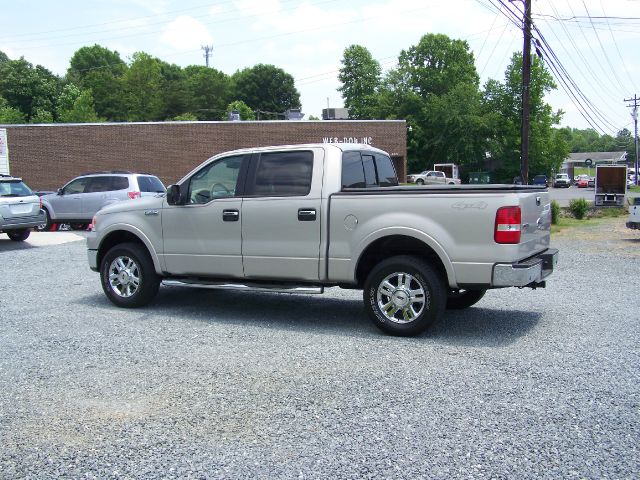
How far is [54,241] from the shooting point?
16.8 m

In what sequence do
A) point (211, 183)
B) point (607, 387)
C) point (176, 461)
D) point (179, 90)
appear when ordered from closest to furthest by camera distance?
point (176, 461), point (607, 387), point (211, 183), point (179, 90)

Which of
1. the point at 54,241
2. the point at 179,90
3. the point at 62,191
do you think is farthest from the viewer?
the point at 179,90

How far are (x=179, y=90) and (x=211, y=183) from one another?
83.4 meters

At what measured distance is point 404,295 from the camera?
652 centimetres

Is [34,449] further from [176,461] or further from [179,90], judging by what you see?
[179,90]

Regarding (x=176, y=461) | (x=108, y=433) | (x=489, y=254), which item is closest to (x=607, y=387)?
(x=489, y=254)

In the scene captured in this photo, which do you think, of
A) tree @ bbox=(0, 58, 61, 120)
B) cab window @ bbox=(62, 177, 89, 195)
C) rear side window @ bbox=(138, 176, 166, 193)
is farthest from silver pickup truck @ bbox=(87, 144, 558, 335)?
tree @ bbox=(0, 58, 61, 120)

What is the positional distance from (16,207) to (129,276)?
8661 millimetres

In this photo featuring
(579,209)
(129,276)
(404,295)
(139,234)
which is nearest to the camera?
(404,295)

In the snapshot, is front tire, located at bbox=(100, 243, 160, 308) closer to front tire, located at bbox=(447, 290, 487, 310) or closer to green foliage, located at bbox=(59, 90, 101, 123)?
front tire, located at bbox=(447, 290, 487, 310)

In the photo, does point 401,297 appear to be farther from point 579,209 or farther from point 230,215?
point 579,209

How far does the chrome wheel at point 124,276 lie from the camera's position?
26.9 feet

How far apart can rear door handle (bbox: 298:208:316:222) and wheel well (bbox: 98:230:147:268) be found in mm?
2549

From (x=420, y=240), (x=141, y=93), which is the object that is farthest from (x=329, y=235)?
(x=141, y=93)
